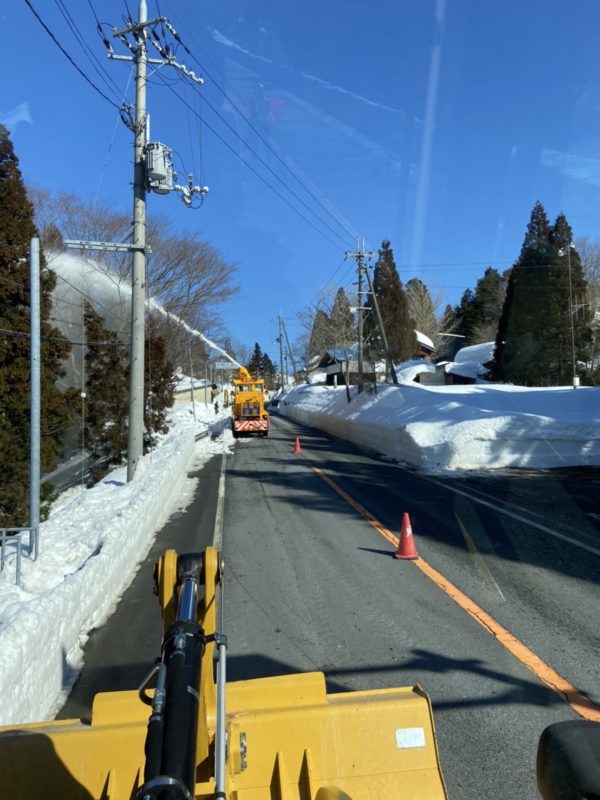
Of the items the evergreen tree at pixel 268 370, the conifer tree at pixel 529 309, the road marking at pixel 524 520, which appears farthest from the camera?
Result: the evergreen tree at pixel 268 370

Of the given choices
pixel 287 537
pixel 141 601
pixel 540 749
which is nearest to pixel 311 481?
pixel 287 537

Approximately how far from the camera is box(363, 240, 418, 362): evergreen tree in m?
59.3

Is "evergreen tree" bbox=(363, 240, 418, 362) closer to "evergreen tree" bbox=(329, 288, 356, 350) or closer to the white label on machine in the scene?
"evergreen tree" bbox=(329, 288, 356, 350)

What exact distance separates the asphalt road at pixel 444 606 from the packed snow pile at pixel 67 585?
1.26 metres

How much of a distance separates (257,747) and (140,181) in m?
14.8

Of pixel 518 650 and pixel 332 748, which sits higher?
pixel 332 748

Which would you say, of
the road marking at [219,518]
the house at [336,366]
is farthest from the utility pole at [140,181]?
the house at [336,366]

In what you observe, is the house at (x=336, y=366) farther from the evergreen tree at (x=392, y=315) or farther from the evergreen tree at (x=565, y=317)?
the evergreen tree at (x=565, y=317)

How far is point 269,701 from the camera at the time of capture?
282 cm

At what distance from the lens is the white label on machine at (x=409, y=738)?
8.78 feet

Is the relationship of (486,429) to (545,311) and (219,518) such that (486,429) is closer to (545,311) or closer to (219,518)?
(219,518)

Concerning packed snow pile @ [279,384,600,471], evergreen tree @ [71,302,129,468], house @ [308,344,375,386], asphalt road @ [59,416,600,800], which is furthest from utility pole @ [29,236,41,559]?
house @ [308,344,375,386]

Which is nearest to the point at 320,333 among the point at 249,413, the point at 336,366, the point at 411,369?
the point at 336,366

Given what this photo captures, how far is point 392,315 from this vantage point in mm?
59500
